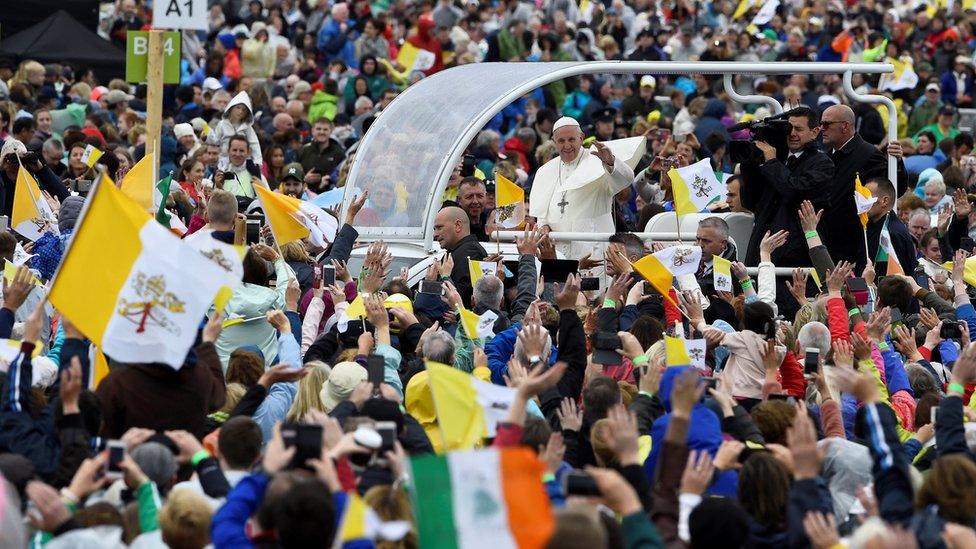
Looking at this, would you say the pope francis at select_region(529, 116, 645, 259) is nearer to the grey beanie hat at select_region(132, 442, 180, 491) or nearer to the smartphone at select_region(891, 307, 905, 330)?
the smartphone at select_region(891, 307, 905, 330)

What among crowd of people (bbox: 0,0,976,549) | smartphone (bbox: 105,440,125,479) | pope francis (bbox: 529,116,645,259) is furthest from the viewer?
pope francis (bbox: 529,116,645,259)

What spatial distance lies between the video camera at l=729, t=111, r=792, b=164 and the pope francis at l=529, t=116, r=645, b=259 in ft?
2.68

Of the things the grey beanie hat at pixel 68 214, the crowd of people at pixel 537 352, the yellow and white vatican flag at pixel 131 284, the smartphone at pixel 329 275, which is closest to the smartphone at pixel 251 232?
the crowd of people at pixel 537 352

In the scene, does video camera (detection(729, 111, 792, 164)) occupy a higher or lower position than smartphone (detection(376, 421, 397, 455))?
lower

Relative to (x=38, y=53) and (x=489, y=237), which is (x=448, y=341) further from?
(x=38, y=53)

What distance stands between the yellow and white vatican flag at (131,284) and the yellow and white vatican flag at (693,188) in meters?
→ 5.86

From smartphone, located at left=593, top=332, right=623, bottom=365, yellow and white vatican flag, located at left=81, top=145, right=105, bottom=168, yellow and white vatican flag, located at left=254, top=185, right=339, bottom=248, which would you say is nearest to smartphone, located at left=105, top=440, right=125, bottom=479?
smartphone, located at left=593, top=332, right=623, bottom=365

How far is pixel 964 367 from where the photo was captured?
7.55 metres

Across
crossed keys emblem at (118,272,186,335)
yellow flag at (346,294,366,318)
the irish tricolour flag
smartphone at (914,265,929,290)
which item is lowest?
smartphone at (914,265,929,290)

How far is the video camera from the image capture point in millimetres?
12586

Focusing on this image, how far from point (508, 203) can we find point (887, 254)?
2.64 meters

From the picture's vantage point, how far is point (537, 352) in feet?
27.9

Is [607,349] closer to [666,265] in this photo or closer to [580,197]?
[666,265]

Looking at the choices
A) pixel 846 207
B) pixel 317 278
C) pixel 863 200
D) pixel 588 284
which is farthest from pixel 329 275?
pixel 846 207
